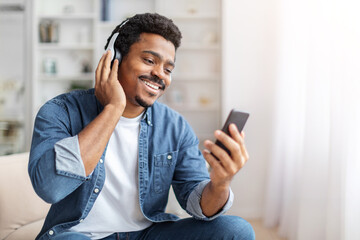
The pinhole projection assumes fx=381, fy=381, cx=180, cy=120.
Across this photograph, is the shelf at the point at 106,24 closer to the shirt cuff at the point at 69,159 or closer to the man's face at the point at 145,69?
the man's face at the point at 145,69

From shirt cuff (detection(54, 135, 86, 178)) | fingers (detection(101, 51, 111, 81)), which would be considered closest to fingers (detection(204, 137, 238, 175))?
shirt cuff (detection(54, 135, 86, 178))

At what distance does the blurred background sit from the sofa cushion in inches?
45.8

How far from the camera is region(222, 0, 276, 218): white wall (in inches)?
120

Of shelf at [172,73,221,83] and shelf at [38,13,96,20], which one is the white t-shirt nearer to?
shelf at [172,73,221,83]

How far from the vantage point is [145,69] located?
49.6 inches

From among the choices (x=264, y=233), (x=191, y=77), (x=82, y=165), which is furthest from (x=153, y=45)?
(x=191, y=77)

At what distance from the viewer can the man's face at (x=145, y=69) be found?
1.26 meters

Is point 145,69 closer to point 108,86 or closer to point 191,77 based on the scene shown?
point 108,86

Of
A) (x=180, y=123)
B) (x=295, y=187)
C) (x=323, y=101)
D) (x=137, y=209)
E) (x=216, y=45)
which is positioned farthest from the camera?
(x=216, y=45)

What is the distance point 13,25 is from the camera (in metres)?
4.15

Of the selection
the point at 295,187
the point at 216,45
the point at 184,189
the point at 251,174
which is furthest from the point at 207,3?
the point at 184,189

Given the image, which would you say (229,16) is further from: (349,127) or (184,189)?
(184,189)

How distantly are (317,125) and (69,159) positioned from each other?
145cm

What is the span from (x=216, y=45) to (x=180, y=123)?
270 cm
